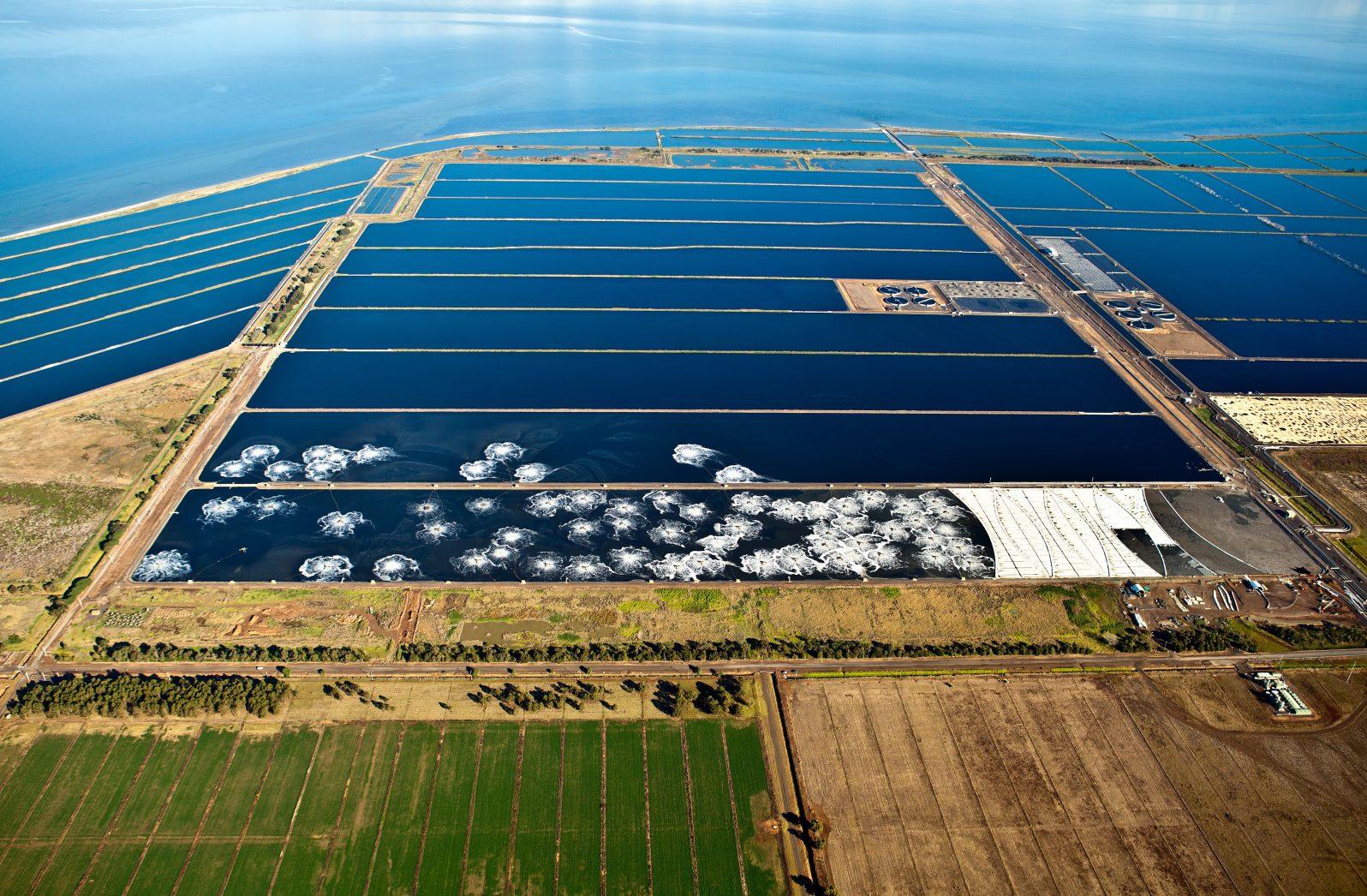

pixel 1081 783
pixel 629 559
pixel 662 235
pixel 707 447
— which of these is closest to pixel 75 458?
pixel 629 559

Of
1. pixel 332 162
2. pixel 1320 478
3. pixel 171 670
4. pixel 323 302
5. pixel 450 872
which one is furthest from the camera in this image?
pixel 332 162

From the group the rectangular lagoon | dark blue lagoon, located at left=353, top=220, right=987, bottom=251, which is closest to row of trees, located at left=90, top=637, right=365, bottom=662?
the rectangular lagoon

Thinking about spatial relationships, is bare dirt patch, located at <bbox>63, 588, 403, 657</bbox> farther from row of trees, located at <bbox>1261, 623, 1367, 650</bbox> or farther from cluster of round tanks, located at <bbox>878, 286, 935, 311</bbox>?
cluster of round tanks, located at <bbox>878, 286, 935, 311</bbox>

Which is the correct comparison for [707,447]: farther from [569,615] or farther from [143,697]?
[143,697]

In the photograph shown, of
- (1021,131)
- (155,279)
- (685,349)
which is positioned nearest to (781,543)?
(685,349)

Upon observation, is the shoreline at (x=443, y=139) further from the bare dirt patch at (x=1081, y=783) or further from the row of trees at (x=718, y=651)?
the bare dirt patch at (x=1081, y=783)

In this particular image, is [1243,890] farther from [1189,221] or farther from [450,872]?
[1189,221]

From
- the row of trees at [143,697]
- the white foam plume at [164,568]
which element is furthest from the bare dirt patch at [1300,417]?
the white foam plume at [164,568]
